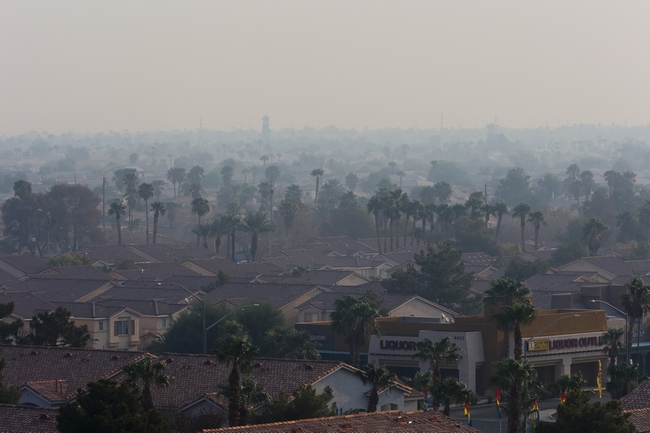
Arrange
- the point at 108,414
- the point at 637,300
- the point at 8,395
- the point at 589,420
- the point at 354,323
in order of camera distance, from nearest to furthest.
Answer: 1. the point at 108,414
2. the point at 589,420
3. the point at 8,395
4. the point at 637,300
5. the point at 354,323

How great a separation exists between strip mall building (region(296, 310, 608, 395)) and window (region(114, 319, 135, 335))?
1940 centimetres

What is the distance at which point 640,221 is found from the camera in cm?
17562

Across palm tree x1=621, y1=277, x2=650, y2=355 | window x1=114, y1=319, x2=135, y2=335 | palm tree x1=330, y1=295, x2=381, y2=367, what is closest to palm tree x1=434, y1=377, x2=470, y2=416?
palm tree x1=330, y1=295, x2=381, y2=367

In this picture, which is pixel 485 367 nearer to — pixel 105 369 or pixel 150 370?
pixel 105 369

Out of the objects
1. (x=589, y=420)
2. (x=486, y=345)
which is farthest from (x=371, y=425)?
(x=486, y=345)

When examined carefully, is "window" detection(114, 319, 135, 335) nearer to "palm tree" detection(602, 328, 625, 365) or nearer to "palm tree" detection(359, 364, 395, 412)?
"palm tree" detection(602, 328, 625, 365)

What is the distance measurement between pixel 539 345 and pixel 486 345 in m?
2.98

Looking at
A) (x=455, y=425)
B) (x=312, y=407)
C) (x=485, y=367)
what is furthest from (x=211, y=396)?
(x=485, y=367)

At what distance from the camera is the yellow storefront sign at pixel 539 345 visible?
8025 centimetres

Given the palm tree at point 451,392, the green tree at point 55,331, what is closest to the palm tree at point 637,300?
the palm tree at point 451,392

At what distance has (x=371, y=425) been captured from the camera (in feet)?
147

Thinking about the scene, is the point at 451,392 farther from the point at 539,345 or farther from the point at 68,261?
the point at 68,261

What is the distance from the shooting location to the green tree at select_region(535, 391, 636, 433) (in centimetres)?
→ 4509

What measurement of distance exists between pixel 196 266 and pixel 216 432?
104272 millimetres
